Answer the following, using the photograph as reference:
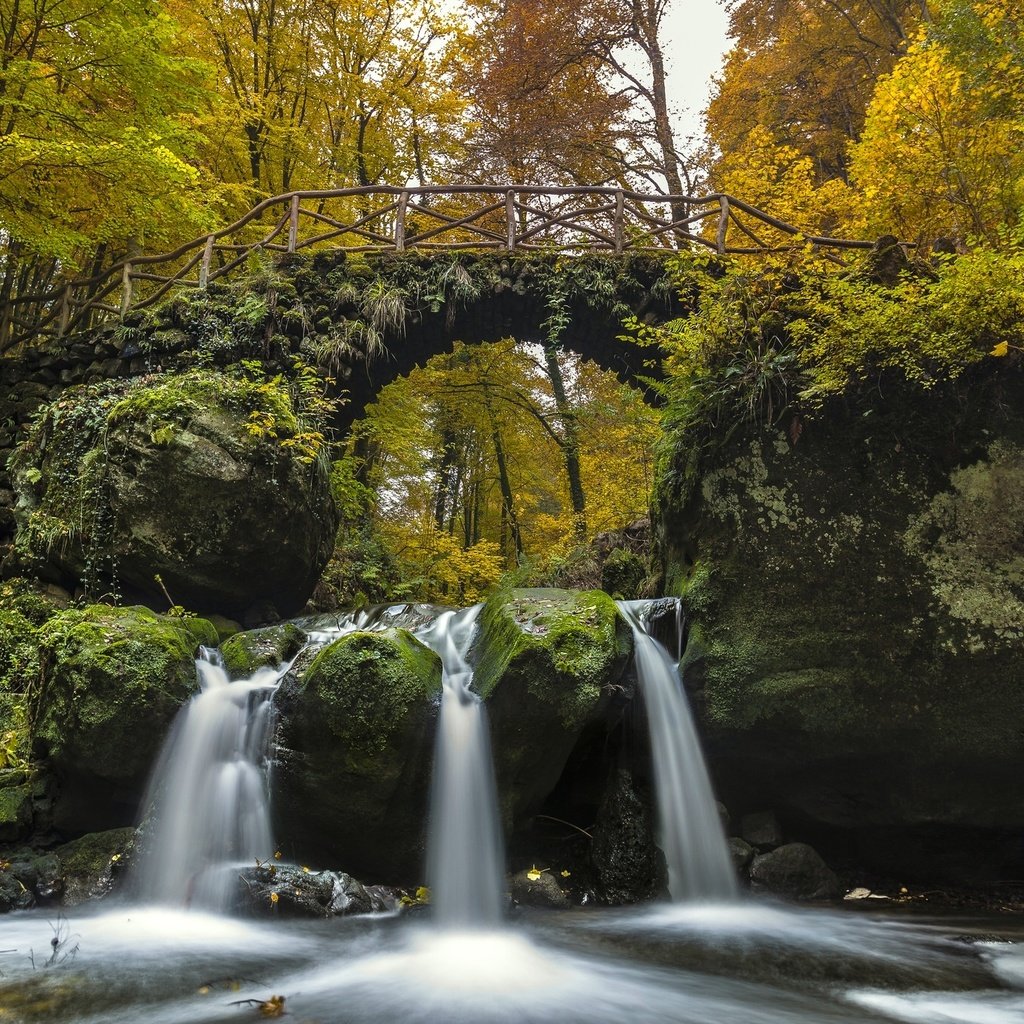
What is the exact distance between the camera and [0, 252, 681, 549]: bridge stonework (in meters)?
9.63

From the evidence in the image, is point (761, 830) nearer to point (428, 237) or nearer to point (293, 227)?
point (428, 237)

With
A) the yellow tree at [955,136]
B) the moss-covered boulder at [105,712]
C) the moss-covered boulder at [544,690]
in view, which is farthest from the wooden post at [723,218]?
the moss-covered boulder at [105,712]

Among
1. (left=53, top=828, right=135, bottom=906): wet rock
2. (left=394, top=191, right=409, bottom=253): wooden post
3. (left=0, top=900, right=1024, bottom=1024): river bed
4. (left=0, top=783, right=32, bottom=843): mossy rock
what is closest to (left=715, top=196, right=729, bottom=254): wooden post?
(left=394, top=191, right=409, bottom=253): wooden post

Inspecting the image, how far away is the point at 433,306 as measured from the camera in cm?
1039

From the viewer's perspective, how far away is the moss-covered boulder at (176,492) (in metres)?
7.39

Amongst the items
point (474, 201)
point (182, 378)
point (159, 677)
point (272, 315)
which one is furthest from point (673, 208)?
point (159, 677)

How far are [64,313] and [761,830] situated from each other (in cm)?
1125

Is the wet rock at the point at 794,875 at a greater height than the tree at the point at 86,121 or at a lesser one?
lesser

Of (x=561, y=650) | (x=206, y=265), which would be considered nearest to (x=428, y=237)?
(x=206, y=265)

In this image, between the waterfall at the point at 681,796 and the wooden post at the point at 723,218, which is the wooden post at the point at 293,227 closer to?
the wooden post at the point at 723,218

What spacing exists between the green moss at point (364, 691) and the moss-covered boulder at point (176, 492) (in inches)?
114

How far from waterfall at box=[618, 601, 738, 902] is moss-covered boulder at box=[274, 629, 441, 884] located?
71.0 inches

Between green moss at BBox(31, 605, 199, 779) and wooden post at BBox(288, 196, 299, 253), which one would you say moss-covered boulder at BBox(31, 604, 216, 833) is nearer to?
green moss at BBox(31, 605, 199, 779)

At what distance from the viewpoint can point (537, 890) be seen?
17.1 ft
